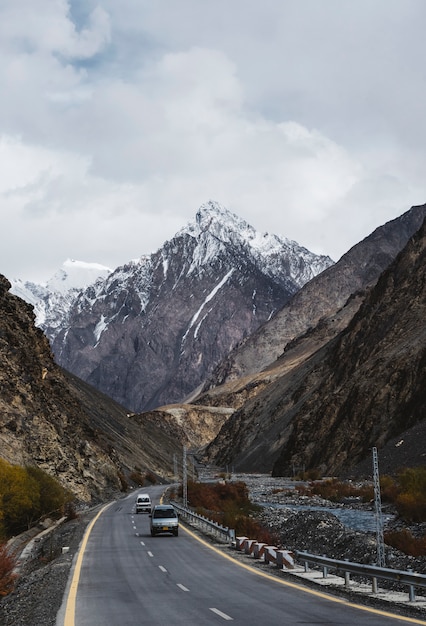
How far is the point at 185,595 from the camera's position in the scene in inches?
731

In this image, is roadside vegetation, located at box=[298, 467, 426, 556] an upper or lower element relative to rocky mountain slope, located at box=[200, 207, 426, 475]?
lower

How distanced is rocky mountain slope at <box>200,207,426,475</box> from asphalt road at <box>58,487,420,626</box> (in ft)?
144

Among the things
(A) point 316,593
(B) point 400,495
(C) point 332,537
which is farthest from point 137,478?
(A) point 316,593

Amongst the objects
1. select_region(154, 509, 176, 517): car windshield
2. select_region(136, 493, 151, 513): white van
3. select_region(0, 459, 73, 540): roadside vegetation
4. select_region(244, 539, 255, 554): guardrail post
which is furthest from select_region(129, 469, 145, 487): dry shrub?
select_region(244, 539, 255, 554): guardrail post

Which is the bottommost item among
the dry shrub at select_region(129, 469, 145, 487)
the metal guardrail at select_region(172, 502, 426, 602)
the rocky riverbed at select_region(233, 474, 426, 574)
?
the rocky riverbed at select_region(233, 474, 426, 574)

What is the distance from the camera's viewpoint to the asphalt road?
1482cm

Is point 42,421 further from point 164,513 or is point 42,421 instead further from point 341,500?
point 164,513

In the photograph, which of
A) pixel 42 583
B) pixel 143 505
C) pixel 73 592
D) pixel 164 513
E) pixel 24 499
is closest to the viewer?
pixel 73 592

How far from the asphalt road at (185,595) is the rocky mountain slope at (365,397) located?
144 feet

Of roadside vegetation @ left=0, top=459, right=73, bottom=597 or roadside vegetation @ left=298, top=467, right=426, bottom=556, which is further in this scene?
roadside vegetation @ left=0, top=459, right=73, bottom=597

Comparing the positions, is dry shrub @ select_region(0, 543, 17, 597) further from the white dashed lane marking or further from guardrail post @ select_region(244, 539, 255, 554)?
the white dashed lane marking

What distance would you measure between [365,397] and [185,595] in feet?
233

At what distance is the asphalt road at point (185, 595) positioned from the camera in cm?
1482

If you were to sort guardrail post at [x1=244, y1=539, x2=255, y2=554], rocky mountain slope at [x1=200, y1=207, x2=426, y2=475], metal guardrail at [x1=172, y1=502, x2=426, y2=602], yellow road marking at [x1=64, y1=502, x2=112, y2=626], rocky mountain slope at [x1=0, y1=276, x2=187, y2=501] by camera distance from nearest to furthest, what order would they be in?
yellow road marking at [x1=64, y1=502, x2=112, y2=626], metal guardrail at [x1=172, y1=502, x2=426, y2=602], guardrail post at [x1=244, y1=539, x2=255, y2=554], rocky mountain slope at [x1=0, y1=276, x2=187, y2=501], rocky mountain slope at [x1=200, y1=207, x2=426, y2=475]
